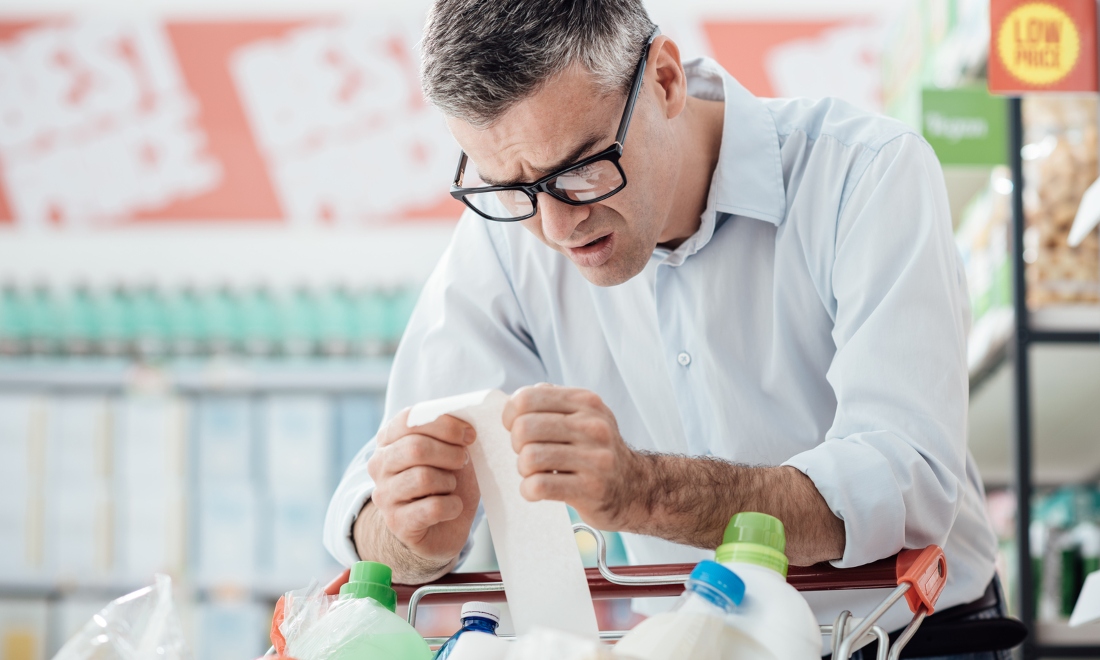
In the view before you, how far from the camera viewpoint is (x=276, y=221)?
4.30m

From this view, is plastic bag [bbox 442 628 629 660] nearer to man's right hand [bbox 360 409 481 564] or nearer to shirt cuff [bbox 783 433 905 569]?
man's right hand [bbox 360 409 481 564]

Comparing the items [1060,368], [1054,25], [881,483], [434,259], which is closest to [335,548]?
[881,483]

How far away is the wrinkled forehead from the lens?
1128mm

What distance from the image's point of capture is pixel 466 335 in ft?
4.69

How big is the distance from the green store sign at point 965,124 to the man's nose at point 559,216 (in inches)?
53.9

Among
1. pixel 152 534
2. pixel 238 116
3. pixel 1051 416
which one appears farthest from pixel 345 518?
pixel 238 116

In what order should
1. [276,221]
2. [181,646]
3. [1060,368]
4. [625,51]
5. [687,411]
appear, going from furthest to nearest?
[276,221] < [1060,368] < [687,411] < [625,51] < [181,646]

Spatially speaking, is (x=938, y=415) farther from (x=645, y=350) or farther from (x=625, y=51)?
(x=625, y=51)

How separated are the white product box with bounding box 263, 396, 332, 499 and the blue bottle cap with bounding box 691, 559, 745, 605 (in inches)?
120

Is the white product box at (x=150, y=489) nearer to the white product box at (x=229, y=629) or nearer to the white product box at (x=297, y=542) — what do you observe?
the white product box at (x=229, y=629)

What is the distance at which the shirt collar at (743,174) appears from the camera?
51.3 inches

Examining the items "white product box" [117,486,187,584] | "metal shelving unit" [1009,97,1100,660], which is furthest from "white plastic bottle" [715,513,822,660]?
"white product box" [117,486,187,584]

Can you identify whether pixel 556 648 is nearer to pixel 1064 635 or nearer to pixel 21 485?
pixel 1064 635

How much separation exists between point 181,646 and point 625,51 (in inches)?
30.3
